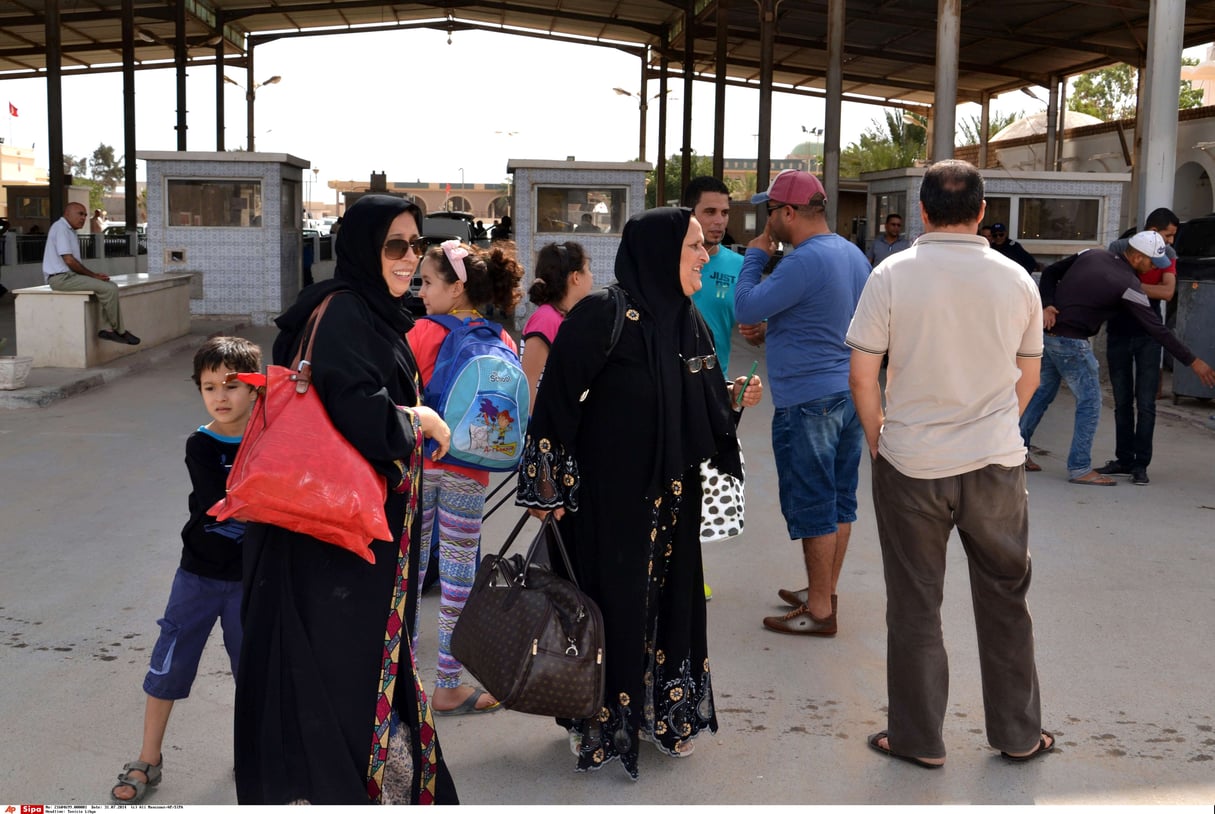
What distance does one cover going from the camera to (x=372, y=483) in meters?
3.07

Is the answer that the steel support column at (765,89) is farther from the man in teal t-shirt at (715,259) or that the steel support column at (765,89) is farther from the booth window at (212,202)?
the man in teal t-shirt at (715,259)

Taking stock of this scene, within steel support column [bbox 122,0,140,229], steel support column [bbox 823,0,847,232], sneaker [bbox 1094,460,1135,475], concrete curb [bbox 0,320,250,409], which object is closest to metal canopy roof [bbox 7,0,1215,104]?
steel support column [bbox 122,0,140,229]

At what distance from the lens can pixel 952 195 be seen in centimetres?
393

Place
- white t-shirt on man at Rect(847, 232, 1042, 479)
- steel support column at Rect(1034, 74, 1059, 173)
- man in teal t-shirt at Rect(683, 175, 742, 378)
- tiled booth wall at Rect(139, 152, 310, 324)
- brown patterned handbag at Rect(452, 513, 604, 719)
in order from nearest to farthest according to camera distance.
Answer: brown patterned handbag at Rect(452, 513, 604, 719) → white t-shirt on man at Rect(847, 232, 1042, 479) → man in teal t-shirt at Rect(683, 175, 742, 378) → tiled booth wall at Rect(139, 152, 310, 324) → steel support column at Rect(1034, 74, 1059, 173)

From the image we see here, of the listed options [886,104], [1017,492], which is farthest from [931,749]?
[886,104]

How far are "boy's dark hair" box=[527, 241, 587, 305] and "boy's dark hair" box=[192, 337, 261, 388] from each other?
70.0 inches

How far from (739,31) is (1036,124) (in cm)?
1107

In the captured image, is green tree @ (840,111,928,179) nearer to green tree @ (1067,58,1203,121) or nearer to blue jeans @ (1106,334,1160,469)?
green tree @ (1067,58,1203,121)

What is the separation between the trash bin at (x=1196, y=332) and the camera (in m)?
11.9

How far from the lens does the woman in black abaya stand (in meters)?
3.10

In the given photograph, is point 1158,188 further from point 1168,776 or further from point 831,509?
point 1168,776

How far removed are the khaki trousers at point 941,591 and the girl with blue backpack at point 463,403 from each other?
4.24 feet

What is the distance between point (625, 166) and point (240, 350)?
15.9 metres

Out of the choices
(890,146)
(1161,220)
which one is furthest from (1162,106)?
(890,146)
